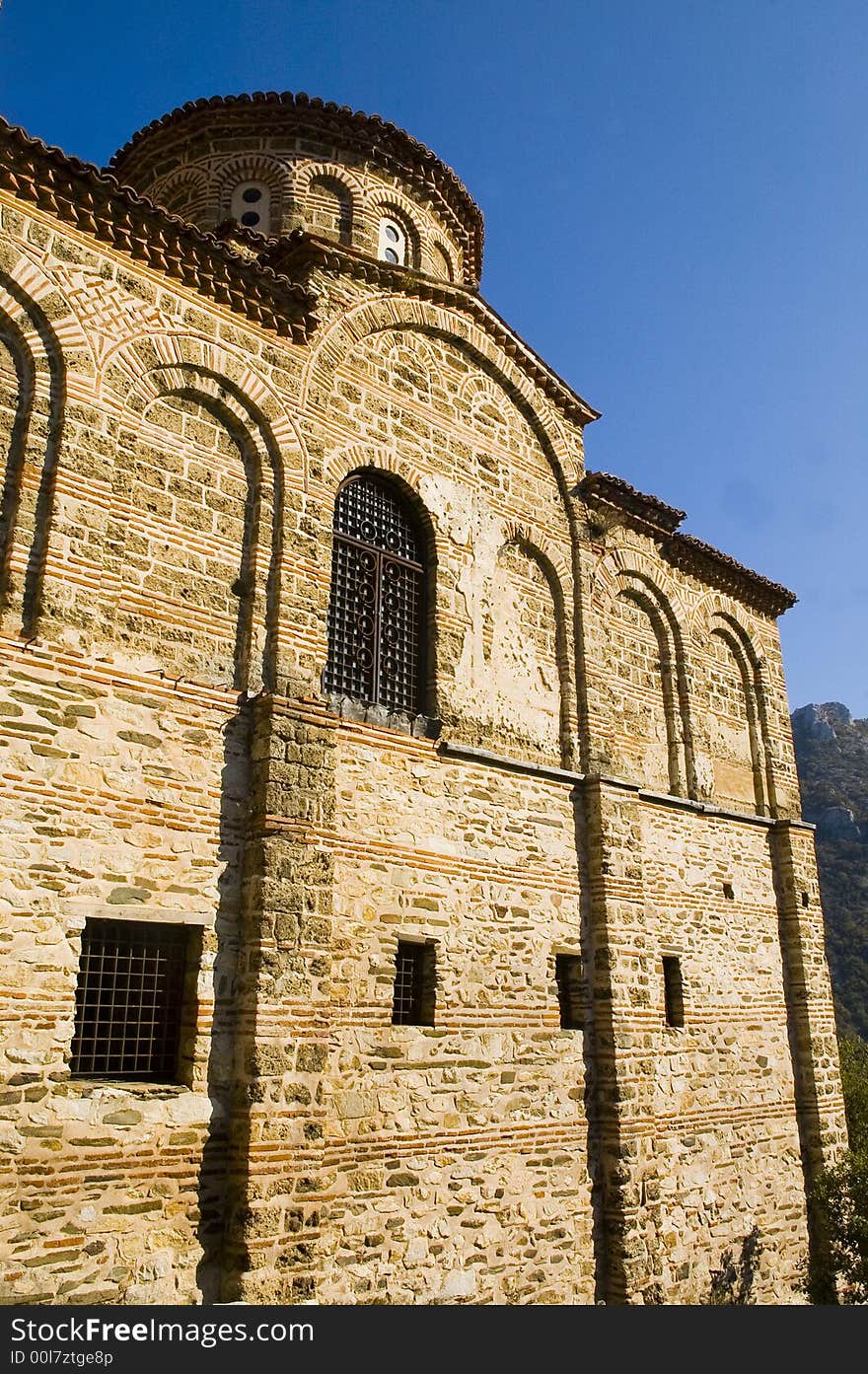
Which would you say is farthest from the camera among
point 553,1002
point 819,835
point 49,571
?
point 819,835

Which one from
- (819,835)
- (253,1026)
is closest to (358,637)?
(253,1026)

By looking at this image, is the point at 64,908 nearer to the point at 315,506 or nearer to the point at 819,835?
the point at 315,506

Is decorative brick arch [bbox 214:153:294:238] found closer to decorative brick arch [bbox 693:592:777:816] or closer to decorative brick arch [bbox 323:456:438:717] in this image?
decorative brick arch [bbox 323:456:438:717]

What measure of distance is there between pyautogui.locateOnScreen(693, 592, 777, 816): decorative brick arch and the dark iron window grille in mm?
8580

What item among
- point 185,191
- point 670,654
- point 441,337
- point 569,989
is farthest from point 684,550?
point 185,191

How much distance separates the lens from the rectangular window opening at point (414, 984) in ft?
26.2

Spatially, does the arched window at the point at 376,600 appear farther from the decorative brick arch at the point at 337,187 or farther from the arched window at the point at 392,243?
the decorative brick arch at the point at 337,187

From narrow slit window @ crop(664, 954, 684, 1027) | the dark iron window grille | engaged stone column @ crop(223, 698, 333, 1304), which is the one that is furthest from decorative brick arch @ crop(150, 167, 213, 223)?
narrow slit window @ crop(664, 954, 684, 1027)

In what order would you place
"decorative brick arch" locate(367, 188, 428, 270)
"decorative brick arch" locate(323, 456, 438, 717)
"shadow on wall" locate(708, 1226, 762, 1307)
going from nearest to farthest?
1. "decorative brick arch" locate(323, 456, 438, 717)
2. "shadow on wall" locate(708, 1226, 762, 1307)
3. "decorative brick arch" locate(367, 188, 428, 270)

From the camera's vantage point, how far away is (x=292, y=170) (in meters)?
12.0

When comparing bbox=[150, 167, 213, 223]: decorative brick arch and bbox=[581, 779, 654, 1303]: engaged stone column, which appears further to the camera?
bbox=[150, 167, 213, 223]: decorative brick arch

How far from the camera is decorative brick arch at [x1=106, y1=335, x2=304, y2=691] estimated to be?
7.37m

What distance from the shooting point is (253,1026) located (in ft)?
21.7

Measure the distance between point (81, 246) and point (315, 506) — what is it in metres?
2.61
